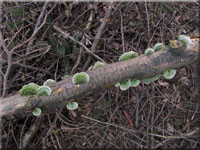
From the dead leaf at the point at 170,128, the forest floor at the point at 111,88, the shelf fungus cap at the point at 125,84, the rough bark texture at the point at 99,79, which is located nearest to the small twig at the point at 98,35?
the forest floor at the point at 111,88

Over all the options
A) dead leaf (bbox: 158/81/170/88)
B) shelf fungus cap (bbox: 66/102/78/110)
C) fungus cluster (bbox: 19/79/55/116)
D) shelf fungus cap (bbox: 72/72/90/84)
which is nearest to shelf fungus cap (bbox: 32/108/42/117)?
fungus cluster (bbox: 19/79/55/116)

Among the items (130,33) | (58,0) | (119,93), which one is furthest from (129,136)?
(58,0)

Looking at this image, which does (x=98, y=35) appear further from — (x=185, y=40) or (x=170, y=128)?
(x=170, y=128)

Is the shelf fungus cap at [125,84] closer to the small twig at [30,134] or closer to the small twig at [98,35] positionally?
the small twig at [98,35]

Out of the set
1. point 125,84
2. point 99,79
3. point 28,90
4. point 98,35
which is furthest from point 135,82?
point 98,35

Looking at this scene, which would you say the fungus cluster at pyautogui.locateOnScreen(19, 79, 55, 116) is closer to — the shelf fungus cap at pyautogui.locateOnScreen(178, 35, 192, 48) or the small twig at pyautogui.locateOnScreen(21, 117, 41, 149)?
the small twig at pyautogui.locateOnScreen(21, 117, 41, 149)
